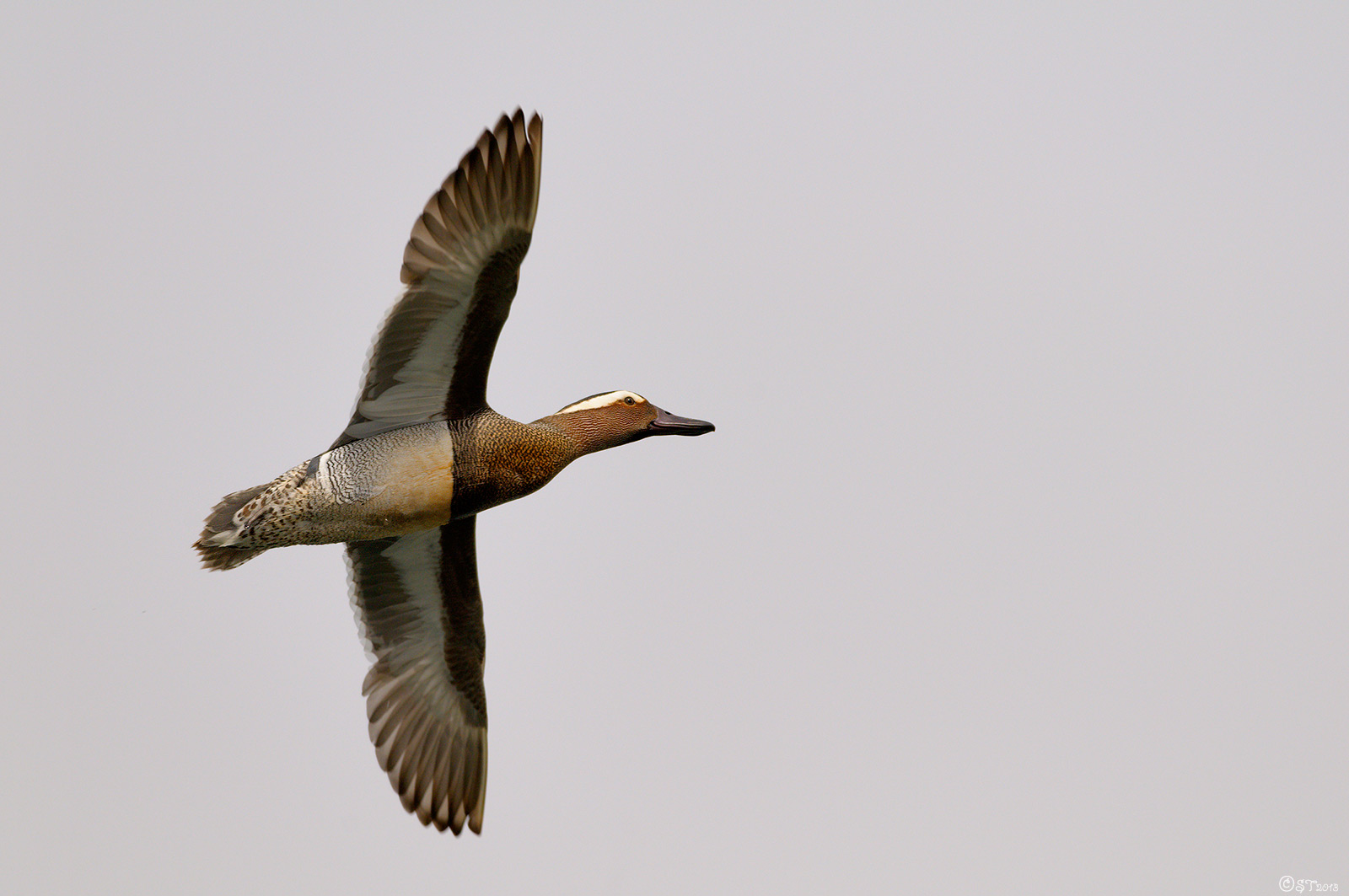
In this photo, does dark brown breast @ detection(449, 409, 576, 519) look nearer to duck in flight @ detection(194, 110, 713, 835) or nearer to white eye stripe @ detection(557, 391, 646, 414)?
duck in flight @ detection(194, 110, 713, 835)

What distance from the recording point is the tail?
312 inches

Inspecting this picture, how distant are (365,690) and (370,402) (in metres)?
2.50

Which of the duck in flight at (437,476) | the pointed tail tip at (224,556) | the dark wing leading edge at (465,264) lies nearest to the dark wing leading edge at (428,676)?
the duck in flight at (437,476)

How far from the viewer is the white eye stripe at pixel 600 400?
8789 mm

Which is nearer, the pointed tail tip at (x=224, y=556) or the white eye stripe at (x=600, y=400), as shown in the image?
the pointed tail tip at (x=224, y=556)

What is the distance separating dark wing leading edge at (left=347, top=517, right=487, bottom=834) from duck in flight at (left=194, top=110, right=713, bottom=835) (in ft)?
0.03

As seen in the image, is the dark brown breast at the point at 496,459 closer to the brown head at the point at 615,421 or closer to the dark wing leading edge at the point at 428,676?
the brown head at the point at 615,421

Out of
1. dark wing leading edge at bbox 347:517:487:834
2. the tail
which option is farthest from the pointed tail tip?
dark wing leading edge at bbox 347:517:487:834

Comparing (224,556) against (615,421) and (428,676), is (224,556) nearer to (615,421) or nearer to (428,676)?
(428,676)

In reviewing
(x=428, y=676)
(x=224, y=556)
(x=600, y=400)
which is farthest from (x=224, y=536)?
(x=600, y=400)

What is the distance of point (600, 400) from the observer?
891cm

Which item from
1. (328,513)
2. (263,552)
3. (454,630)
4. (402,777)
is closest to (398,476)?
(328,513)

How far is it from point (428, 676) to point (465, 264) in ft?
11.3

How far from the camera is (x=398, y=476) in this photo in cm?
796
